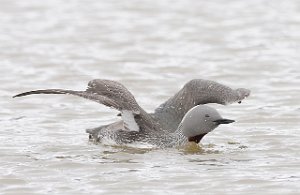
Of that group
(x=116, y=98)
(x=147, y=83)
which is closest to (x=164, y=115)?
(x=116, y=98)

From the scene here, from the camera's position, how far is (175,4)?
22281mm

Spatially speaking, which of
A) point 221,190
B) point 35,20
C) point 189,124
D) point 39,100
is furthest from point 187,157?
point 35,20

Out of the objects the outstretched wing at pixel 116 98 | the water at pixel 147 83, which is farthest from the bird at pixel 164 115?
the water at pixel 147 83

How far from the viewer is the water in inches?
440

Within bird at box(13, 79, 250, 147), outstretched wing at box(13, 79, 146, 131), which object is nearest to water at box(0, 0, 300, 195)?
bird at box(13, 79, 250, 147)

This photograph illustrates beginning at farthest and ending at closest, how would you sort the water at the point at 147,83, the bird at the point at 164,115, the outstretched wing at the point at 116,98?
1. the bird at the point at 164,115
2. the outstretched wing at the point at 116,98
3. the water at the point at 147,83

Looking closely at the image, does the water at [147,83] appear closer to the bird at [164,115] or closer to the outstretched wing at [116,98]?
the bird at [164,115]

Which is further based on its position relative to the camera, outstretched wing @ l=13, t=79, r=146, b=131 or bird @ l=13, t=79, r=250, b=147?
bird @ l=13, t=79, r=250, b=147

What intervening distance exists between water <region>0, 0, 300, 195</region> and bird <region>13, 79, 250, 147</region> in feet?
0.56

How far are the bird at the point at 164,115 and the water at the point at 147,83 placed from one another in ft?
0.56

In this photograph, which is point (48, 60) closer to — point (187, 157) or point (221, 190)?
point (187, 157)

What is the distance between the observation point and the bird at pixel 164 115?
12.5m

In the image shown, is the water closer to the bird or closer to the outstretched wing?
the bird

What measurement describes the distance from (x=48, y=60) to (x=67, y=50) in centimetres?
84
